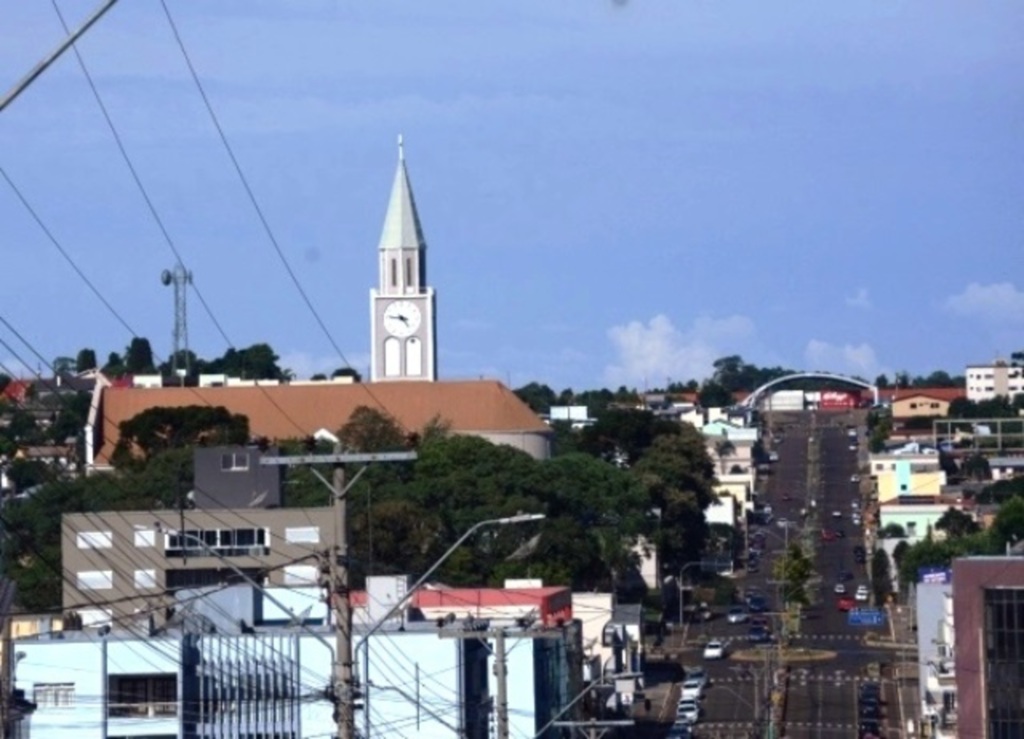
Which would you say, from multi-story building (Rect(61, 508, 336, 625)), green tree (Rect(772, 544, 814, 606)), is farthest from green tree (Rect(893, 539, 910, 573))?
multi-story building (Rect(61, 508, 336, 625))

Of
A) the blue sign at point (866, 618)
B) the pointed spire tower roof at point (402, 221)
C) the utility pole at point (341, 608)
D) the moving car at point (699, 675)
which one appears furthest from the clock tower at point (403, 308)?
the utility pole at point (341, 608)

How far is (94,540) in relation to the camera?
69000 mm

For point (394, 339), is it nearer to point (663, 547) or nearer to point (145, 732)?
point (663, 547)

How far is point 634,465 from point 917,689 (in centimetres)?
3760

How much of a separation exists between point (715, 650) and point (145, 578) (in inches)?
659

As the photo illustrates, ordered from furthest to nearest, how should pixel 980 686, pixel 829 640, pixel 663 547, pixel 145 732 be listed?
pixel 663 547 < pixel 829 640 < pixel 980 686 < pixel 145 732

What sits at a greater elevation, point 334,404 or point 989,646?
point 334,404

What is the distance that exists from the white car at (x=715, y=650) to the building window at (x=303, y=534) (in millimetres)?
13590

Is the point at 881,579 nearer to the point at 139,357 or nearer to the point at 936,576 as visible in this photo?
the point at 936,576

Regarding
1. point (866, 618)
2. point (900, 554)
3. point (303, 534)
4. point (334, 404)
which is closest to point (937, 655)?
point (303, 534)

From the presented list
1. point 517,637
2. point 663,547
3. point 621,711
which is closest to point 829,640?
point 663,547

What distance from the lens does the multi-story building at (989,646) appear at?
55219mm

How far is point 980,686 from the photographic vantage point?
183ft

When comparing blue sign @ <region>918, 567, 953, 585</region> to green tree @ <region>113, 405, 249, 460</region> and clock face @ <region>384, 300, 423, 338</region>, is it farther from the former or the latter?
clock face @ <region>384, 300, 423, 338</region>
